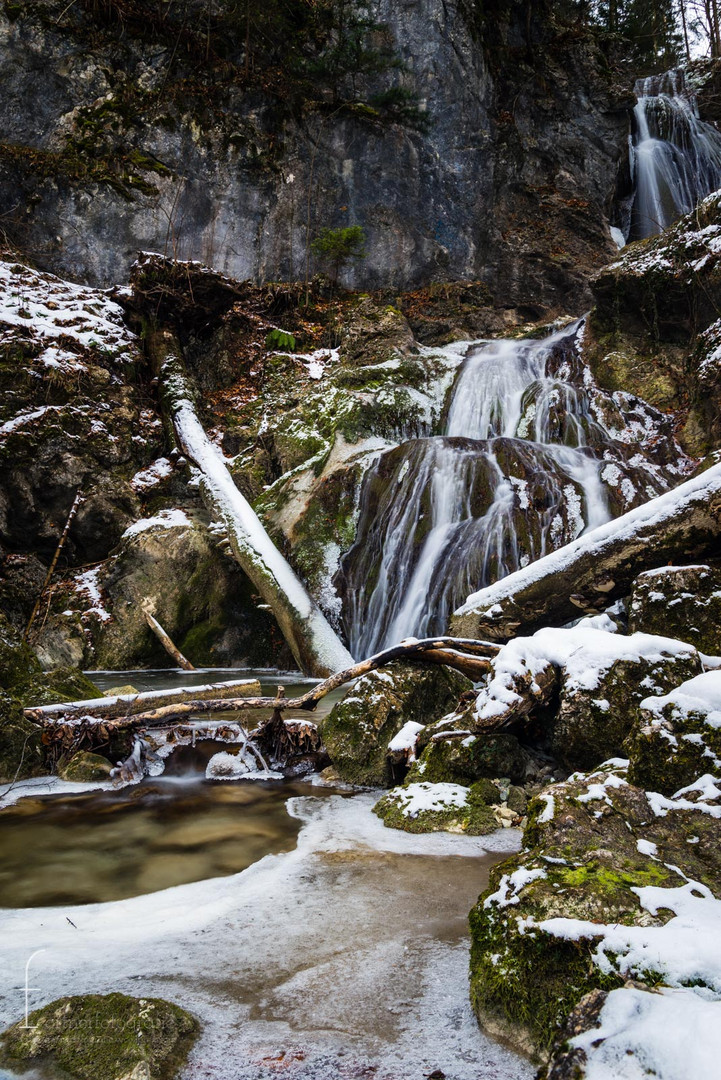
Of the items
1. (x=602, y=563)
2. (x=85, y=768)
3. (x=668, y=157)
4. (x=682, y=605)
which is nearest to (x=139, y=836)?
(x=85, y=768)

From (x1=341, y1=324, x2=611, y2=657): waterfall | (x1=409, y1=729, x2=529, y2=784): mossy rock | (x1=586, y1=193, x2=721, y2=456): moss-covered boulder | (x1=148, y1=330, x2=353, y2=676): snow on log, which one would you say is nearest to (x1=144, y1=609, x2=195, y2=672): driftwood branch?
(x1=148, y1=330, x2=353, y2=676): snow on log

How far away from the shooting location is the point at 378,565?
7.89 m

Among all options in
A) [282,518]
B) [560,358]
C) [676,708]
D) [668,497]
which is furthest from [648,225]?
[676,708]

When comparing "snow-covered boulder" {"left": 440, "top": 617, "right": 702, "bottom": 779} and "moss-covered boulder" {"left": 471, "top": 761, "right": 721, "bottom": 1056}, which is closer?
"moss-covered boulder" {"left": 471, "top": 761, "right": 721, "bottom": 1056}

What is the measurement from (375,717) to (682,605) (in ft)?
6.38

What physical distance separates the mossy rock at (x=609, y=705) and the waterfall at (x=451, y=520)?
388 cm

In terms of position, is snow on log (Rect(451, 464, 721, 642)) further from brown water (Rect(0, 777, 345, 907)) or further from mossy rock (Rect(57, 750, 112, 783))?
mossy rock (Rect(57, 750, 112, 783))

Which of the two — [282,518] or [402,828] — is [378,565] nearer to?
[282,518]

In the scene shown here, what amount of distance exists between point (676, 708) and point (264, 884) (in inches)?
68.2

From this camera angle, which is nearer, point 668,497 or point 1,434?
point 668,497

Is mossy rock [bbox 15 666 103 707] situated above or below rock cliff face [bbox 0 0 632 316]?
below

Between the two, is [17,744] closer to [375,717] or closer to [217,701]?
[217,701]

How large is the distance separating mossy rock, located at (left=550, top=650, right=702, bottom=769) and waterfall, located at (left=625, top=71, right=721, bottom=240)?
17435mm

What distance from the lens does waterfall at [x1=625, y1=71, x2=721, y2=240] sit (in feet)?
55.6
